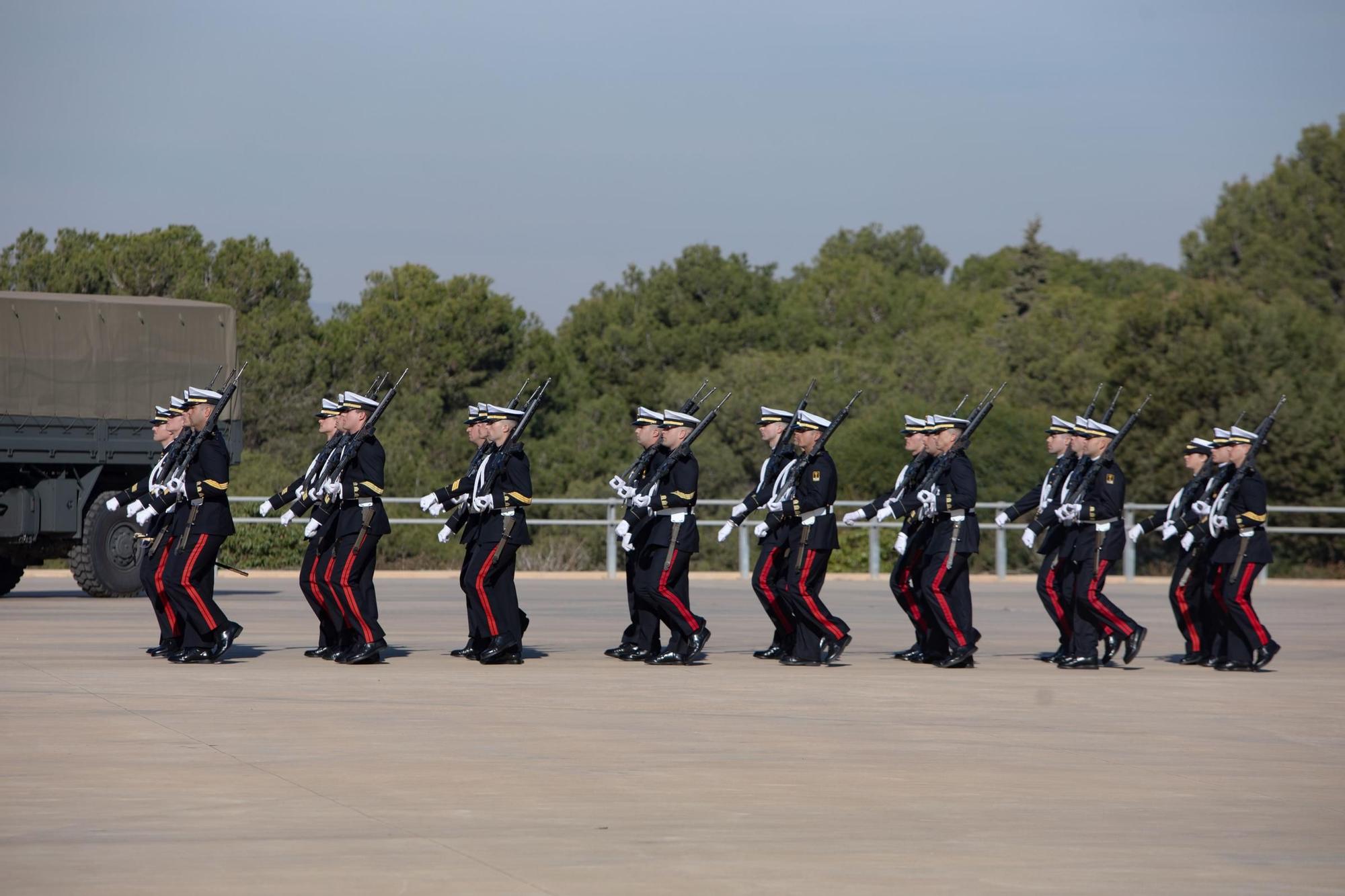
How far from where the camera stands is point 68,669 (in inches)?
533

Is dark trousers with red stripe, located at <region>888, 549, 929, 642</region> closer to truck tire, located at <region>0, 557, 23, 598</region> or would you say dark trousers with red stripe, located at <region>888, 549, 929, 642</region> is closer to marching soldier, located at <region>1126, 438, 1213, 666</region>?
marching soldier, located at <region>1126, 438, 1213, 666</region>

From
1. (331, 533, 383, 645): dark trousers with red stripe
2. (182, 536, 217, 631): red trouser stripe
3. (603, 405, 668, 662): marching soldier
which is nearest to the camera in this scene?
(182, 536, 217, 631): red trouser stripe

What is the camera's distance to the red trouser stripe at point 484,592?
14.4 m

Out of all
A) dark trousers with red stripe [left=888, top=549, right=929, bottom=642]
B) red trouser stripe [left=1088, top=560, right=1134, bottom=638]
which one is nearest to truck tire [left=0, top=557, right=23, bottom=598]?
dark trousers with red stripe [left=888, top=549, right=929, bottom=642]

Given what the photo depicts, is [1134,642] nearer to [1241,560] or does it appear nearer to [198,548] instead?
[1241,560]

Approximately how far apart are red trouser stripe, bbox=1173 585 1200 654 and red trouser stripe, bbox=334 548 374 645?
6.09 meters

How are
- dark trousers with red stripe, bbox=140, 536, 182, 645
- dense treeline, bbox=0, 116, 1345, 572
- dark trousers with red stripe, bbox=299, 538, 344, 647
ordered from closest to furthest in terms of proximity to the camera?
dark trousers with red stripe, bbox=140, 536, 182, 645 < dark trousers with red stripe, bbox=299, 538, 344, 647 < dense treeline, bbox=0, 116, 1345, 572

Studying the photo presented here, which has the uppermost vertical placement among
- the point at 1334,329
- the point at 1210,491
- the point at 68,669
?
the point at 1334,329

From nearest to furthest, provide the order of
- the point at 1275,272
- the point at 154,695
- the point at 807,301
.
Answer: the point at 154,695 → the point at 1275,272 → the point at 807,301

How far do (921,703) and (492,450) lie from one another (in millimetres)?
3932

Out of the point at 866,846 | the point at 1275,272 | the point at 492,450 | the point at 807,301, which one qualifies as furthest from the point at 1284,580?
the point at 807,301

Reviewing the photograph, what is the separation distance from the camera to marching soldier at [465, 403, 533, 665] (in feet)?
47.1

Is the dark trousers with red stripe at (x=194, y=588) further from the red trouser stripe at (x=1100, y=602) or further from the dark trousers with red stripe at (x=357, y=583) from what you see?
the red trouser stripe at (x=1100, y=602)

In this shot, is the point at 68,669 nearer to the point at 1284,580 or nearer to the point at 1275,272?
the point at 1284,580
